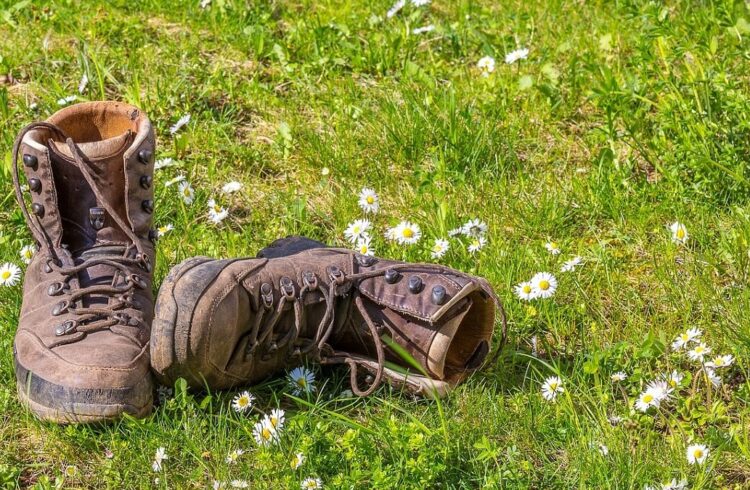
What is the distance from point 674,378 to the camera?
9.16ft

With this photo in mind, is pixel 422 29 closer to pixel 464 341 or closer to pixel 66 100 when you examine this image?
pixel 66 100

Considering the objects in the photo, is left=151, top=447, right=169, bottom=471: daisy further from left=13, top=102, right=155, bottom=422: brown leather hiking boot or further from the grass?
left=13, top=102, right=155, bottom=422: brown leather hiking boot

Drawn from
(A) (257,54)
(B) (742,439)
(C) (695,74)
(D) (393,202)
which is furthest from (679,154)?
(A) (257,54)

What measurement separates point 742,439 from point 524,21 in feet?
8.19

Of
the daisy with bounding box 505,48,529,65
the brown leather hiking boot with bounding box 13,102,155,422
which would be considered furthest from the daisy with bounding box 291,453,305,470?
the daisy with bounding box 505,48,529,65

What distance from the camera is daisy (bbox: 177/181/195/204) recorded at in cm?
369

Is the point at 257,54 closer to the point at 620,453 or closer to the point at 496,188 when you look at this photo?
the point at 496,188

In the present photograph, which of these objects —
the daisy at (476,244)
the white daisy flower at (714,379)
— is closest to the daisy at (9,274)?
the daisy at (476,244)

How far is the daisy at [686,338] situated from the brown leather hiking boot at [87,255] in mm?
1481

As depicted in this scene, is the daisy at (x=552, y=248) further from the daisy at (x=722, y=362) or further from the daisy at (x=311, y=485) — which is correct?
the daisy at (x=311, y=485)

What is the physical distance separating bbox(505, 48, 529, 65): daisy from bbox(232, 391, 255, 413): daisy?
2127 mm

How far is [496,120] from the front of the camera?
4.03 m

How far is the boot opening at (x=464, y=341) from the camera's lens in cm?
278

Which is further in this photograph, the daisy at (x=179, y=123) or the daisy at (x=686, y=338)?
the daisy at (x=179, y=123)
